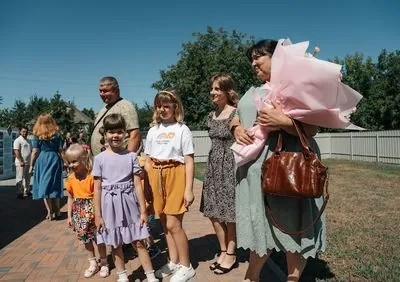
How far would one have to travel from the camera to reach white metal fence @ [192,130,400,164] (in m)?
19.2

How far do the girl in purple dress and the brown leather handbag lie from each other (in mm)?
1540

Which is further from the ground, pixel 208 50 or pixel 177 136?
pixel 208 50

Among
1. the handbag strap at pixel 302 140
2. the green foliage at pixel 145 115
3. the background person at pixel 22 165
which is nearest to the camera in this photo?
the handbag strap at pixel 302 140

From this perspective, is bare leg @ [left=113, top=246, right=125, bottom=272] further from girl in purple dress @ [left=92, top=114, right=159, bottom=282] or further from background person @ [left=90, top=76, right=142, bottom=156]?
background person @ [left=90, top=76, right=142, bottom=156]

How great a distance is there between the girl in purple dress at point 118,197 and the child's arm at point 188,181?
0.41 meters

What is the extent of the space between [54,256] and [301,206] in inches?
139

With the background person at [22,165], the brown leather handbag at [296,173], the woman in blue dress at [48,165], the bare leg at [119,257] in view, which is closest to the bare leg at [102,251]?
the bare leg at [119,257]

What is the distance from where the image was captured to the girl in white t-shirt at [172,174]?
3.85 m

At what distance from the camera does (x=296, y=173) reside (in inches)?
98.4

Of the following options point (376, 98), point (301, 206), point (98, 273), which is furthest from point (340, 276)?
point (376, 98)

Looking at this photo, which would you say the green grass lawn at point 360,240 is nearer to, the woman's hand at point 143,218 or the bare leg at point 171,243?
the bare leg at point 171,243

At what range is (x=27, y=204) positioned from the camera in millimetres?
9562

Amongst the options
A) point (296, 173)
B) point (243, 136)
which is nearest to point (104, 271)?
point (243, 136)

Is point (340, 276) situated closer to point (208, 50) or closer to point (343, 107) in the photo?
point (343, 107)
